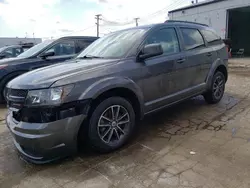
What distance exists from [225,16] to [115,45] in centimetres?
1733

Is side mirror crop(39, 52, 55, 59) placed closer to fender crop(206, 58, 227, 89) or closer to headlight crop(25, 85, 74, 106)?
headlight crop(25, 85, 74, 106)

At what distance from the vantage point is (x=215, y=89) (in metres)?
5.04

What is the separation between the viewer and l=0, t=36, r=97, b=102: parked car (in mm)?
5887

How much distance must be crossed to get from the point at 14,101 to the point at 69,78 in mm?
737

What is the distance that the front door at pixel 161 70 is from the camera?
137 inches

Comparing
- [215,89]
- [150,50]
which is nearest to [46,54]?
[150,50]

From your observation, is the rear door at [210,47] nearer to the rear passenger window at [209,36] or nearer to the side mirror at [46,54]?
the rear passenger window at [209,36]

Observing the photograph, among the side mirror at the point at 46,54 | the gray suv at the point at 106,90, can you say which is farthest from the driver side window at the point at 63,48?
the gray suv at the point at 106,90

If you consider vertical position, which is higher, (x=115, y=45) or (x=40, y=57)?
(x=115, y=45)

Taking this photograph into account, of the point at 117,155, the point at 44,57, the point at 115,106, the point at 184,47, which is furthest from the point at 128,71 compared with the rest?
the point at 44,57

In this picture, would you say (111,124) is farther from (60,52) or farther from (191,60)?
(60,52)

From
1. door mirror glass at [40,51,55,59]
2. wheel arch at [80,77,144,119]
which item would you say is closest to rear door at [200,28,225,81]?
wheel arch at [80,77,144,119]

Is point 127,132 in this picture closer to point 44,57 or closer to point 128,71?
point 128,71

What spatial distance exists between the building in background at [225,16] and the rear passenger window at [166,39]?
51.4 feet
